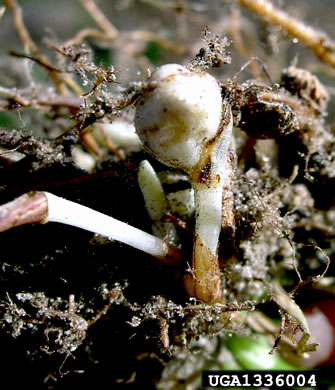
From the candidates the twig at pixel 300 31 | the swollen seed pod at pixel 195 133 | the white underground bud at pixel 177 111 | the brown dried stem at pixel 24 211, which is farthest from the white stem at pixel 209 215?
the twig at pixel 300 31

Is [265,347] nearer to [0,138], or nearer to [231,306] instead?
[231,306]

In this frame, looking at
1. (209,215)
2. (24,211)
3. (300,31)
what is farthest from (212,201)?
(300,31)

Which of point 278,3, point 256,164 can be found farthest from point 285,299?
point 278,3

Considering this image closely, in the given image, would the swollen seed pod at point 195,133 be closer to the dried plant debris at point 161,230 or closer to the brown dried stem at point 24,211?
the dried plant debris at point 161,230

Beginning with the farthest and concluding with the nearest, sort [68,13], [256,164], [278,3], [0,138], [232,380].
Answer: [68,13], [278,3], [232,380], [256,164], [0,138]

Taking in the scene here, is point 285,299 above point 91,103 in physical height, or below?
below

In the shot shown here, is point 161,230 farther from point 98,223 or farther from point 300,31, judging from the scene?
point 300,31

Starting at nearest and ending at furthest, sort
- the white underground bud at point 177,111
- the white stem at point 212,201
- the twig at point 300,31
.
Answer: the white underground bud at point 177,111 < the white stem at point 212,201 < the twig at point 300,31
